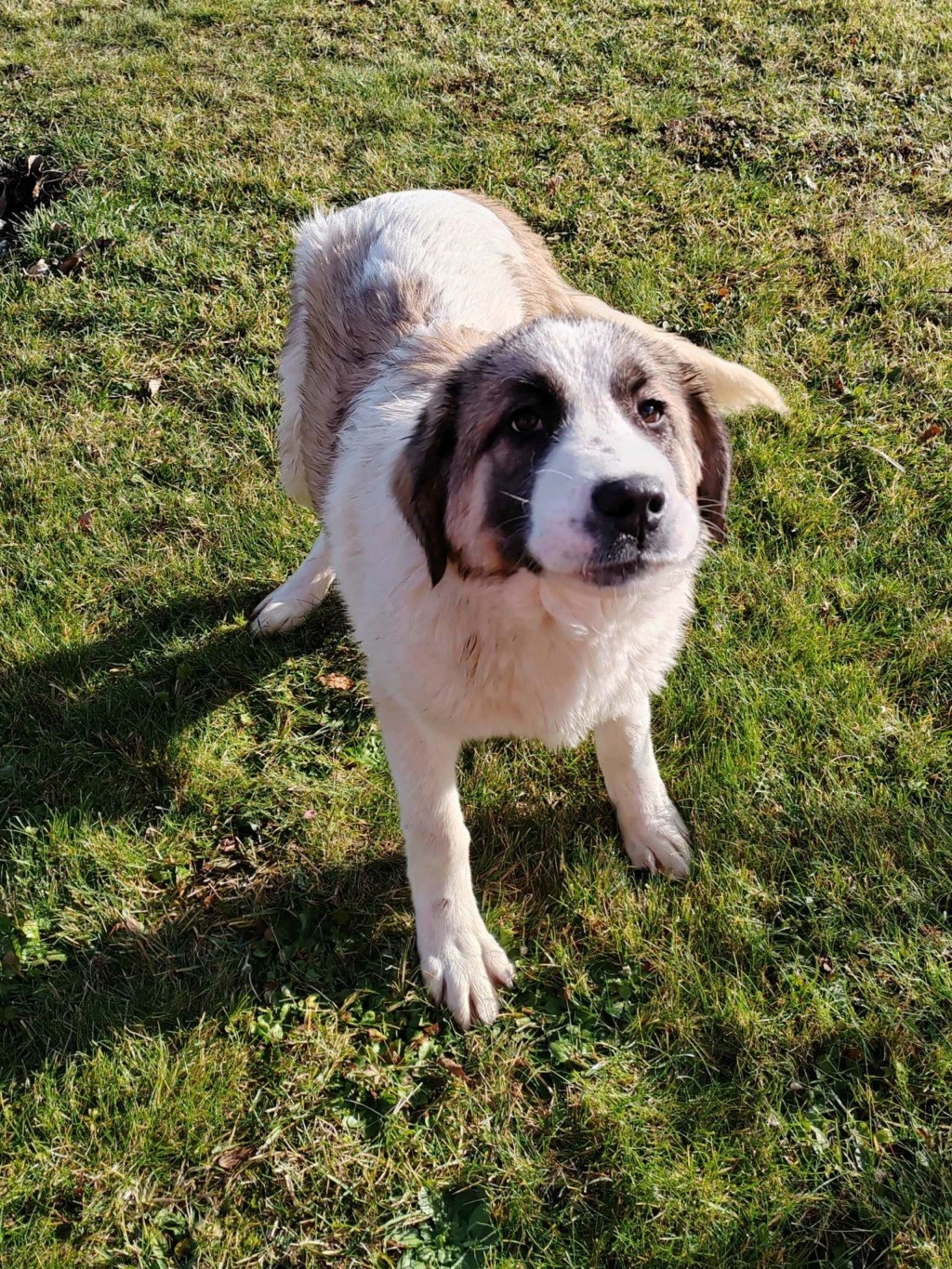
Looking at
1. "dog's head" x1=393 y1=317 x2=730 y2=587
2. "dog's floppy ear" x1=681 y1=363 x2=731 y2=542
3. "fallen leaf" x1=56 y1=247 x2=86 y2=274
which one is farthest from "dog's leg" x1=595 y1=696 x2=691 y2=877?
"fallen leaf" x1=56 y1=247 x2=86 y2=274

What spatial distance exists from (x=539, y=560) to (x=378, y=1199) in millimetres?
1591

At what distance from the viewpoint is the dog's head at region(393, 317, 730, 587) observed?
5.92 feet

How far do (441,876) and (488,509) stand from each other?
1066 mm

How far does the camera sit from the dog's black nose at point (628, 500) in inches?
69.5

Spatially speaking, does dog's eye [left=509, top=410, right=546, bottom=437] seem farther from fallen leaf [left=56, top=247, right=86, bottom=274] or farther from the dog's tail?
fallen leaf [left=56, top=247, right=86, bottom=274]

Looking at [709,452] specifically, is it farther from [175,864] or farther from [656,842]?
[175,864]

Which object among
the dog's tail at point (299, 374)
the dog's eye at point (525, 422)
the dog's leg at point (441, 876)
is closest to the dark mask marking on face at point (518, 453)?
the dog's eye at point (525, 422)

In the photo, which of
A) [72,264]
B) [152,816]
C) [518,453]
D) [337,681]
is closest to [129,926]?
[152,816]

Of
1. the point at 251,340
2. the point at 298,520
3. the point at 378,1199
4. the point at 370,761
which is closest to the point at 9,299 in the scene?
the point at 251,340

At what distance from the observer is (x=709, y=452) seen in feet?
7.80

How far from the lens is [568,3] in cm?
678

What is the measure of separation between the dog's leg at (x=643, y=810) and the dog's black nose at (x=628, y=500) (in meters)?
1.08

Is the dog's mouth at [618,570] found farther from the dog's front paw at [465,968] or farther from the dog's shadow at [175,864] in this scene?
the dog's shadow at [175,864]

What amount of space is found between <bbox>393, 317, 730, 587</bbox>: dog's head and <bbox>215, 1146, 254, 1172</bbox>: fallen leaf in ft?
4.92
